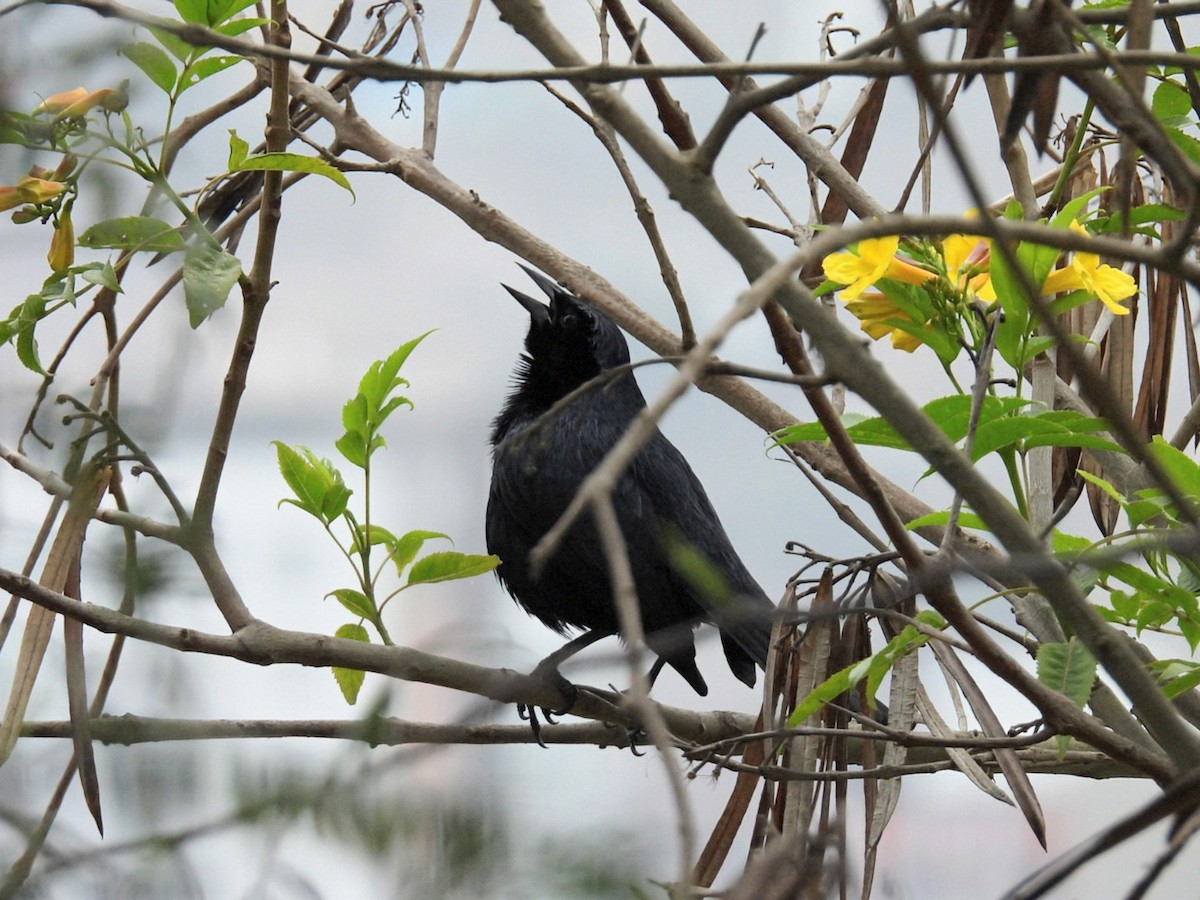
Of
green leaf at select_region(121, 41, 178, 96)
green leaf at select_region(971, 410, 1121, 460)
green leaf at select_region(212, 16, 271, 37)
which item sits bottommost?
green leaf at select_region(971, 410, 1121, 460)

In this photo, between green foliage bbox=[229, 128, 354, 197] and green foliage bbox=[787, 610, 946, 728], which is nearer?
green foliage bbox=[787, 610, 946, 728]

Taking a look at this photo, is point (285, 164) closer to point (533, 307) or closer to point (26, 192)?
point (26, 192)

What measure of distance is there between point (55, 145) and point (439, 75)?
1.96 feet

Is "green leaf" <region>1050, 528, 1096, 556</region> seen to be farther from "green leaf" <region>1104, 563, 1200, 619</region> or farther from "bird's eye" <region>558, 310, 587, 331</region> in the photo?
"bird's eye" <region>558, 310, 587, 331</region>

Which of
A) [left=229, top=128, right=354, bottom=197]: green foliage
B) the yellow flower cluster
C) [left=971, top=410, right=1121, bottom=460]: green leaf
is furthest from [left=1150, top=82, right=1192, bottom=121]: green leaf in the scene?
[left=229, top=128, right=354, bottom=197]: green foliage

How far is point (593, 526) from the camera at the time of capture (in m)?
2.41

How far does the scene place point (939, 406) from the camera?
107cm

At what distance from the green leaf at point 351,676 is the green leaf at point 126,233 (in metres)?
0.71

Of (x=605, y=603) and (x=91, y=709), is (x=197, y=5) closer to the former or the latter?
(x=91, y=709)

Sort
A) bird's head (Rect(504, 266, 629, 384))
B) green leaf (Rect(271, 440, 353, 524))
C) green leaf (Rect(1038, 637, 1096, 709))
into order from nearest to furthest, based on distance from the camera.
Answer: green leaf (Rect(1038, 637, 1096, 709)) < green leaf (Rect(271, 440, 353, 524)) < bird's head (Rect(504, 266, 629, 384))

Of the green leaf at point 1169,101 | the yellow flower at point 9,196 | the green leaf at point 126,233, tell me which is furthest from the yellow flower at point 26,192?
the green leaf at point 1169,101

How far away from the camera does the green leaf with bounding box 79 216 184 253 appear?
1139 mm

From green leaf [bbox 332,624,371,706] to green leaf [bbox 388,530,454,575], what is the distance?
4.4 inches

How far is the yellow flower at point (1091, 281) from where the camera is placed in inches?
45.8
